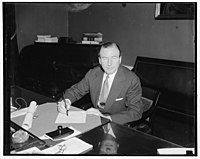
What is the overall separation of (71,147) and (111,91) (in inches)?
14.4

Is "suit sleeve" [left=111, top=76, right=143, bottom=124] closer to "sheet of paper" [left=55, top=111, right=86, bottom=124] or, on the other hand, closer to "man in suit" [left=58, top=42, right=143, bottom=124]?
"man in suit" [left=58, top=42, right=143, bottom=124]

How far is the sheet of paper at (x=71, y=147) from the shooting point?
3.12 ft

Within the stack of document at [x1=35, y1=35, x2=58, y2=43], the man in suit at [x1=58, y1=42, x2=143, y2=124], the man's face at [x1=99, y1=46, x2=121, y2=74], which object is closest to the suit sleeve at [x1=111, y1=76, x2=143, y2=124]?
the man in suit at [x1=58, y1=42, x2=143, y2=124]

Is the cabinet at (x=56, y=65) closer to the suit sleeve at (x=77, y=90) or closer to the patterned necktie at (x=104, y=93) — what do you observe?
the suit sleeve at (x=77, y=90)

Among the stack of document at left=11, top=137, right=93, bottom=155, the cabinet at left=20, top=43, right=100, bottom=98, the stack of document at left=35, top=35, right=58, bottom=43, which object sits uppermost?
the stack of document at left=35, top=35, right=58, bottom=43

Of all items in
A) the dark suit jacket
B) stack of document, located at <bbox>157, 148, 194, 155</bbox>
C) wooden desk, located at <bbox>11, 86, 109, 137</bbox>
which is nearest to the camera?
stack of document, located at <bbox>157, 148, 194, 155</bbox>

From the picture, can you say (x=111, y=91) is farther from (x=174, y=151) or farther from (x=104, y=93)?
(x=174, y=151)

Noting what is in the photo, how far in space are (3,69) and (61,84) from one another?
0.88 ft

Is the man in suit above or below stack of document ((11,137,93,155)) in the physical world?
above

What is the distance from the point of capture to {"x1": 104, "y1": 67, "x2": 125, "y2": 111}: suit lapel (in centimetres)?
121

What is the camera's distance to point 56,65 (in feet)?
3.63

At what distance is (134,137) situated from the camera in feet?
3.41

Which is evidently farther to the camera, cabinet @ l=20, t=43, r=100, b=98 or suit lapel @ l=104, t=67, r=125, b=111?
suit lapel @ l=104, t=67, r=125, b=111

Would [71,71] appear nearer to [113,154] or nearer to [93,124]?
[93,124]
